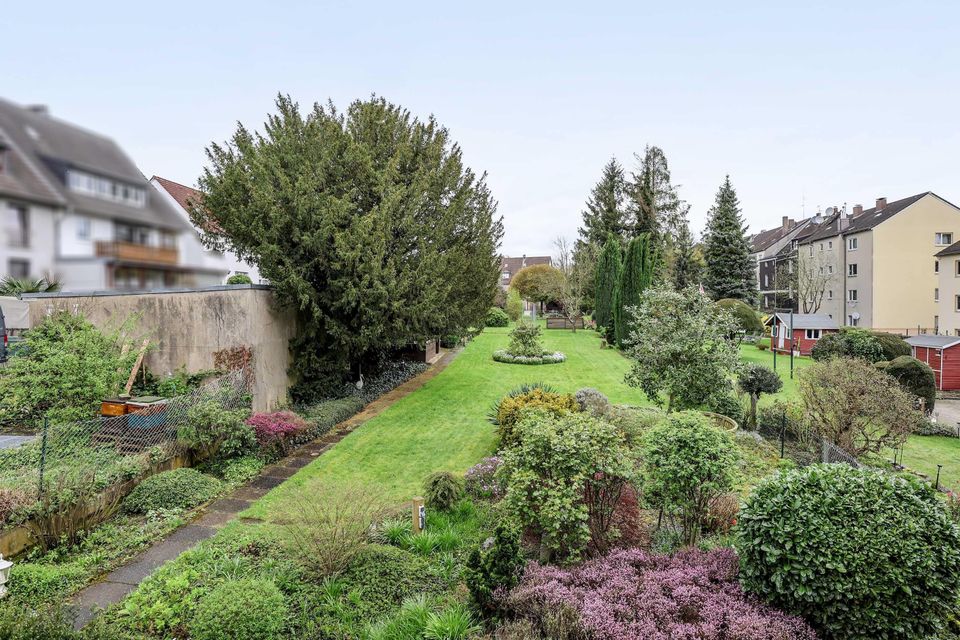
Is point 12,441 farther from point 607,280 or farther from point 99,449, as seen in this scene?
point 607,280

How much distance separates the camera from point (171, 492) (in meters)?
7.79

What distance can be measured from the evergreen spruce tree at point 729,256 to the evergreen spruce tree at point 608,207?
740 centimetres

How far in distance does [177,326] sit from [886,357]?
1009 inches

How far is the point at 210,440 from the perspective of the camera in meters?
9.15

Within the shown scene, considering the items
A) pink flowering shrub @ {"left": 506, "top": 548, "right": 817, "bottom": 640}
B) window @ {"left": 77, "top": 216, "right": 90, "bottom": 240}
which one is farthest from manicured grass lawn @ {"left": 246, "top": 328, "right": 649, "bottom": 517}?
window @ {"left": 77, "top": 216, "right": 90, "bottom": 240}

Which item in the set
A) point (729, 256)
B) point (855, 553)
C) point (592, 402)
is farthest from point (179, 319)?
point (729, 256)

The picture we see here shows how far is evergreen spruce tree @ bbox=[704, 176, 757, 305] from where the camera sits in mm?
41875

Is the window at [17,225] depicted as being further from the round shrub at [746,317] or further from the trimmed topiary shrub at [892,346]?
the round shrub at [746,317]

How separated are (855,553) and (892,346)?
73.0 feet

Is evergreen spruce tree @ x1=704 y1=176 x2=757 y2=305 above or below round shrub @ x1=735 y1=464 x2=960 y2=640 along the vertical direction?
above

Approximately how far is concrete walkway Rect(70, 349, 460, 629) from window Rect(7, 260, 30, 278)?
5396 mm

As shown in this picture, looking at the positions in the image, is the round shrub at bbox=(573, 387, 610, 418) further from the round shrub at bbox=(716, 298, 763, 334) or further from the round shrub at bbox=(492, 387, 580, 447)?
the round shrub at bbox=(716, 298, 763, 334)

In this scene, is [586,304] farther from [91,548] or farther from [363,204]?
[91,548]

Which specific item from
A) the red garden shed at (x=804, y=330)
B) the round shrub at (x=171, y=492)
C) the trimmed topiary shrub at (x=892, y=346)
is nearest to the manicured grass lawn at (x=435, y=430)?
the round shrub at (x=171, y=492)
